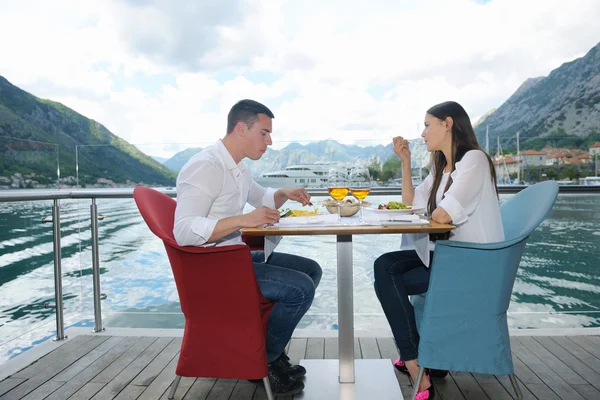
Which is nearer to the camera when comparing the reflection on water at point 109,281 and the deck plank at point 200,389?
the deck plank at point 200,389

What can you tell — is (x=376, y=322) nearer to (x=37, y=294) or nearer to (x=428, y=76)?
(x=37, y=294)

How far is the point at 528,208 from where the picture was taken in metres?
1.72

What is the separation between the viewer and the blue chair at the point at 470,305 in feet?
4.70

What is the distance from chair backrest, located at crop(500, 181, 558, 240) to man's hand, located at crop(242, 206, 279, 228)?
2.82 ft

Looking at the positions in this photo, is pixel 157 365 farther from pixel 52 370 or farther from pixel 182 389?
pixel 52 370

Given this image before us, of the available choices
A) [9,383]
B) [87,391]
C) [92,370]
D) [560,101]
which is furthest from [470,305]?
[560,101]

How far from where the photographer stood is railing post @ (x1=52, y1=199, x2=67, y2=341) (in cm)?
235

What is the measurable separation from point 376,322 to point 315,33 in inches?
1374

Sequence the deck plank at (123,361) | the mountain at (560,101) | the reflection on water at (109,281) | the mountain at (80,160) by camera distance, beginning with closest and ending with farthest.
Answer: the deck plank at (123,361)
the reflection on water at (109,281)
the mountain at (80,160)
the mountain at (560,101)

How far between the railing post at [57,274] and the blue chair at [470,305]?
6.67 feet

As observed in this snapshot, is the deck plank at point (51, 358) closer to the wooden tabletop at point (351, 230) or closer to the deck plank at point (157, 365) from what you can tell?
the deck plank at point (157, 365)

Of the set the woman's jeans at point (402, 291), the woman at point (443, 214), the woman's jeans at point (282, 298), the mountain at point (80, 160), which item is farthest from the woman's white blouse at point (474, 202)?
the mountain at point (80, 160)

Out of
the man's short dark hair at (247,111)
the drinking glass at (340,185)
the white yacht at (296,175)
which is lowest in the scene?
the drinking glass at (340,185)

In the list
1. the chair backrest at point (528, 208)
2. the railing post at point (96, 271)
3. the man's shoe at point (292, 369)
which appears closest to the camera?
the chair backrest at point (528, 208)
